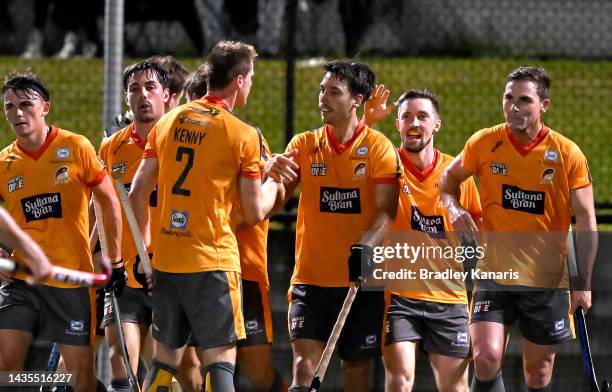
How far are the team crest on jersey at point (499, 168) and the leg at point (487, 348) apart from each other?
87cm

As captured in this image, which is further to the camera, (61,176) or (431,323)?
(431,323)

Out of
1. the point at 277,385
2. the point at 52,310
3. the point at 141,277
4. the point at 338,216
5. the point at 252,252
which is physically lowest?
the point at 277,385

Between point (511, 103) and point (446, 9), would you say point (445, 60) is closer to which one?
point (446, 9)

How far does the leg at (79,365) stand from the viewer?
7.10 meters

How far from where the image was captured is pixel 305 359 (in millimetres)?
7246

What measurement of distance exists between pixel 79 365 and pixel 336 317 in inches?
56.6

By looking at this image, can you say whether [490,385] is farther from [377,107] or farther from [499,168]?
[377,107]

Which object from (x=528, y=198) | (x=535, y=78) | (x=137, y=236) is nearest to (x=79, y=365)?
(x=137, y=236)

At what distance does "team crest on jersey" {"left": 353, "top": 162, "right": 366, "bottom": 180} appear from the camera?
7.24 meters

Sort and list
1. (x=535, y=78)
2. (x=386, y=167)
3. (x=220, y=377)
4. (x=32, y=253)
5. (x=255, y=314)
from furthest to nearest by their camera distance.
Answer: (x=535, y=78) → (x=255, y=314) → (x=386, y=167) → (x=220, y=377) → (x=32, y=253)

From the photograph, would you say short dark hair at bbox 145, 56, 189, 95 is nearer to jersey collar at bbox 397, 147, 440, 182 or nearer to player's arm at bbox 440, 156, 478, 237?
jersey collar at bbox 397, 147, 440, 182

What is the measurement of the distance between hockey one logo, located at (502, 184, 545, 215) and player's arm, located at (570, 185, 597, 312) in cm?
19

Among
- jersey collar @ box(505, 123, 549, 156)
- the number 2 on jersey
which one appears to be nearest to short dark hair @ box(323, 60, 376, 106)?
jersey collar @ box(505, 123, 549, 156)

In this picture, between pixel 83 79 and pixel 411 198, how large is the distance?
4335 millimetres
